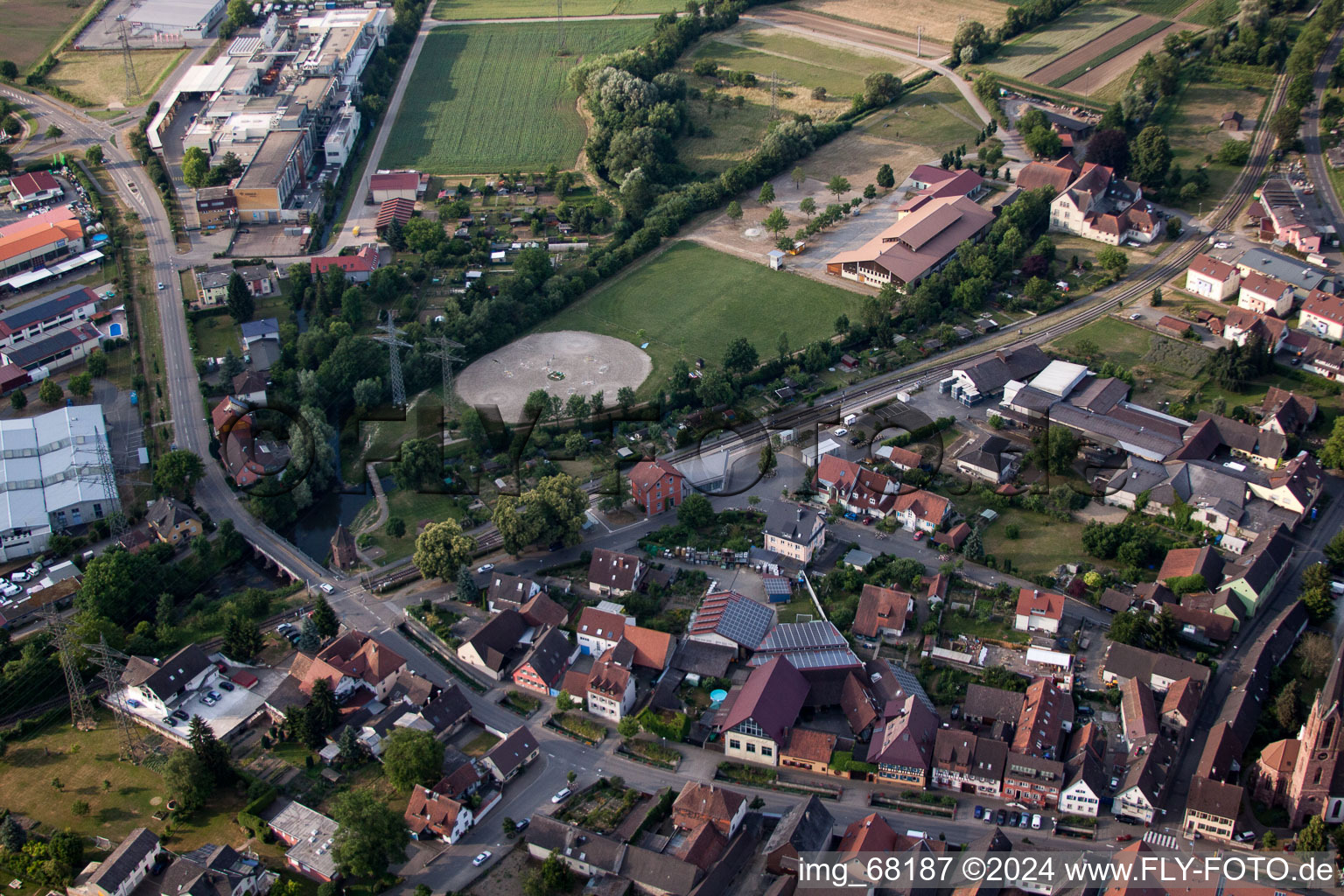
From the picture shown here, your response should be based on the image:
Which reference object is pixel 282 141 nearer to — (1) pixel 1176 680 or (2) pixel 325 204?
(2) pixel 325 204

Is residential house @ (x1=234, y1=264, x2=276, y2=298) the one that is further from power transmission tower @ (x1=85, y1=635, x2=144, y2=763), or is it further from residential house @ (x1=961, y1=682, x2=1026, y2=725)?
residential house @ (x1=961, y1=682, x2=1026, y2=725)

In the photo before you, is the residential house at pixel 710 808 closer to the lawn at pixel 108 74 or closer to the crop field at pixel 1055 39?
the crop field at pixel 1055 39

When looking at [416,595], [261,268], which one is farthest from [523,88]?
[416,595]

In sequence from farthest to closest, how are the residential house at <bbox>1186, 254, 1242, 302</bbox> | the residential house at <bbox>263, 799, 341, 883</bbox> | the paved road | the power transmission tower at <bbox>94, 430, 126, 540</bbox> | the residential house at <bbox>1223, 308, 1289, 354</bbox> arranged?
the paved road
the residential house at <bbox>1186, 254, 1242, 302</bbox>
the residential house at <bbox>1223, 308, 1289, 354</bbox>
the power transmission tower at <bbox>94, 430, 126, 540</bbox>
the residential house at <bbox>263, 799, 341, 883</bbox>

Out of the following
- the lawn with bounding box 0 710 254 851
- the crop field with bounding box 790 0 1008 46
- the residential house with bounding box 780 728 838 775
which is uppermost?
the crop field with bounding box 790 0 1008 46

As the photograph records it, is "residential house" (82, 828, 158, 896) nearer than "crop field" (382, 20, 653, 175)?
Yes

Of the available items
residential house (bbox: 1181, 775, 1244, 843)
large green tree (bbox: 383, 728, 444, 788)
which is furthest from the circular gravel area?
residential house (bbox: 1181, 775, 1244, 843)

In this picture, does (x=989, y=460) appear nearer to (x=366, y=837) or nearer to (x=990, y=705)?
(x=990, y=705)

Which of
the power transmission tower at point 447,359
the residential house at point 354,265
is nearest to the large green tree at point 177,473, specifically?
the power transmission tower at point 447,359
